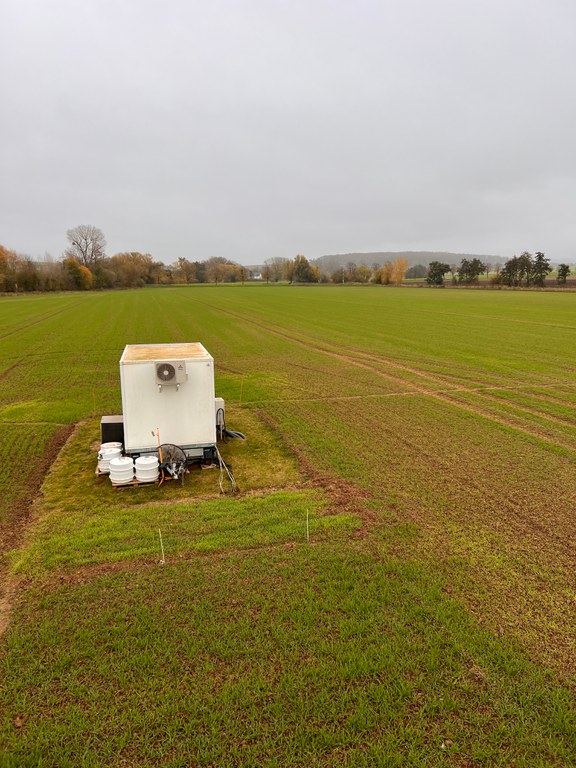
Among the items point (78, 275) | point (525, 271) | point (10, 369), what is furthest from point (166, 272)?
point (10, 369)

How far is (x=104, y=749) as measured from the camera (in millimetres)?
4125

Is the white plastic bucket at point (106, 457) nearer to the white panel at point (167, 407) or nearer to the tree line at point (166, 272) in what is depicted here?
the white panel at point (167, 407)

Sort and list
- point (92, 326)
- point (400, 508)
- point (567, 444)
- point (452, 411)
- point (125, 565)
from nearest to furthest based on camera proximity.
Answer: point (125, 565) → point (400, 508) → point (567, 444) → point (452, 411) → point (92, 326)

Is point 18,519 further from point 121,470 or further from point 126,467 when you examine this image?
point 126,467

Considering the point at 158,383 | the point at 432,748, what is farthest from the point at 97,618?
the point at 158,383

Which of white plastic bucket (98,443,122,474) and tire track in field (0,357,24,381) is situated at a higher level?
tire track in field (0,357,24,381)

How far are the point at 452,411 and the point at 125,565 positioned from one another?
463 inches

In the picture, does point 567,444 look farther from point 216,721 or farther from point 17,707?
point 17,707

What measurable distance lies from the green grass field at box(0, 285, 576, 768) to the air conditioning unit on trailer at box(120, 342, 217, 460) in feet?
3.28

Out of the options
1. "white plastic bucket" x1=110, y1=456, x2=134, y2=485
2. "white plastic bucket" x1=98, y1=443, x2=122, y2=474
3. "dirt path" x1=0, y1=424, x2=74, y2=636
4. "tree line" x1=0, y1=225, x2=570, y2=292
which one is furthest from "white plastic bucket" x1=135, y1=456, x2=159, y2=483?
"tree line" x1=0, y1=225, x2=570, y2=292

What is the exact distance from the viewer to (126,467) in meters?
9.44

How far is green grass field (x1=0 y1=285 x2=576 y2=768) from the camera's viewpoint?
169 inches

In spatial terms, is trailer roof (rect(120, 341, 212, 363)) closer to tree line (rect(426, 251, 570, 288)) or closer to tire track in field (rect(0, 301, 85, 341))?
tire track in field (rect(0, 301, 85, 341))

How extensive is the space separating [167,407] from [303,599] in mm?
5591
